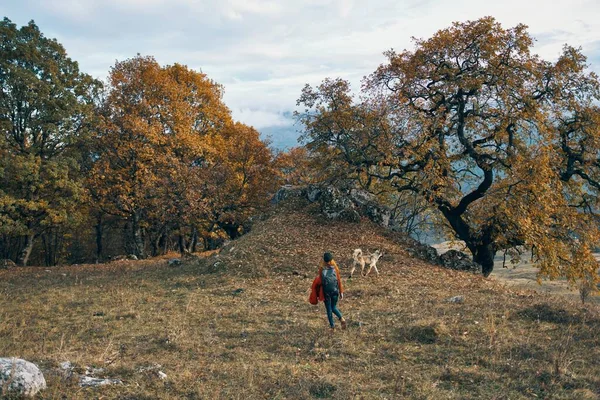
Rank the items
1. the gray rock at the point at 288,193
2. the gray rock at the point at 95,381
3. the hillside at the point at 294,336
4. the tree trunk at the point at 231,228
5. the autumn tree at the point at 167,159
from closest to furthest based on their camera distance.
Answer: the gray rock at the point at 95,381 < the hillside at the point at 294,336 < the gray rock at the point at 288,193 < the autumn tree at the point at 167,159 < the tree trunk at the point at 231,228

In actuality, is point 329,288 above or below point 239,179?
below

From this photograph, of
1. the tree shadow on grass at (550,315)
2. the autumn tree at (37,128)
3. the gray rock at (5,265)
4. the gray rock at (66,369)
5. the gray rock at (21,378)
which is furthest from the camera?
the gray rock at (5,265)

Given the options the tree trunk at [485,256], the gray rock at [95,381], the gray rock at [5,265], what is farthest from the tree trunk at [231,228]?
the gray rock at [95,381]

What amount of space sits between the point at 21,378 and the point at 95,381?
1304mm

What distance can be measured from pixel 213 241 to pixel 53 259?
55.9ft

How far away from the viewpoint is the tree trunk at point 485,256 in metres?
27.4

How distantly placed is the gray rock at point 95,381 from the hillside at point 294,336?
22cm

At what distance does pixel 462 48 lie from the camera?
2547cm

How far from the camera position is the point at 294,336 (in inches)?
482

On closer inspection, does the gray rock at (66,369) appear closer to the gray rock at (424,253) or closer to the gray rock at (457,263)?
the gray rock at (424,253)

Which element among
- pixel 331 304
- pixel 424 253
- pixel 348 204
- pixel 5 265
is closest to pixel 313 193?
pixel 348 204

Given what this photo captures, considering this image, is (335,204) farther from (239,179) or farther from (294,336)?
(294,336)

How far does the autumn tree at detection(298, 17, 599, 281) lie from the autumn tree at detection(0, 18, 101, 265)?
61.9 feet

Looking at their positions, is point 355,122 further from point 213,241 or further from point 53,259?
point 53,259
